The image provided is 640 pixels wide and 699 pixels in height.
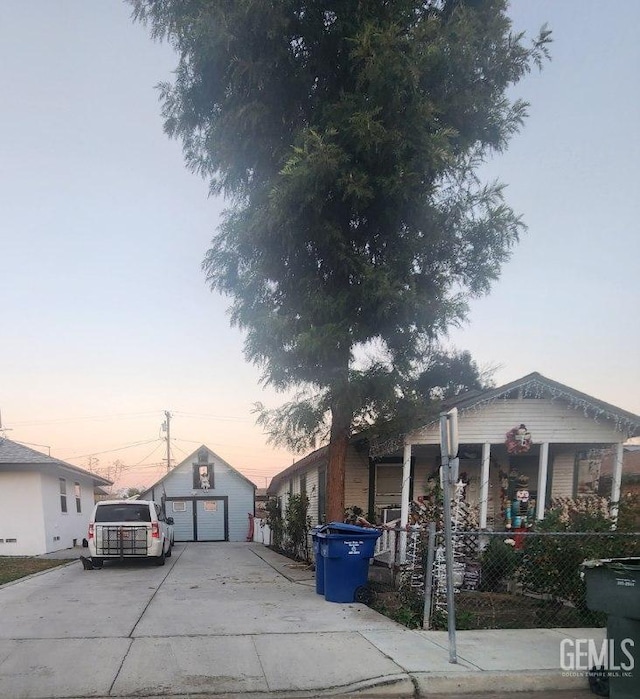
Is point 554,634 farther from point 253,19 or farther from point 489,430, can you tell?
point 253,19

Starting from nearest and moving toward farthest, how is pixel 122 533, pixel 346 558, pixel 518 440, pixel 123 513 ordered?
pixel 346 558 → pixel 518 440 → pixel 122 533 → pixel 123 513

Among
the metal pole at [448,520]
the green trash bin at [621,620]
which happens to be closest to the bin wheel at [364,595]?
the metal pole at [448,520]

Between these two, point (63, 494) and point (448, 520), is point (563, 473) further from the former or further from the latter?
point (63, 494)

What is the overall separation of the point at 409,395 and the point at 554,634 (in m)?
4.57

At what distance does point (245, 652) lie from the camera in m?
5.67

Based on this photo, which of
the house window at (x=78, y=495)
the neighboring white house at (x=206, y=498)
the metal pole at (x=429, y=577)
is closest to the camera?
the metal pole at (x=429, y=577)

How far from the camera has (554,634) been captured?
6.46 m

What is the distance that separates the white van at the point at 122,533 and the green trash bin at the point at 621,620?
11.2 m

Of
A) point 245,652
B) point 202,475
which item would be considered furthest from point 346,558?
point 202,475

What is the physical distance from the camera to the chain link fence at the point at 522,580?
697 cm

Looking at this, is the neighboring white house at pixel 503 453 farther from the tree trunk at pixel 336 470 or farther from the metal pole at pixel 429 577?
the metal pole at pixel 429 577

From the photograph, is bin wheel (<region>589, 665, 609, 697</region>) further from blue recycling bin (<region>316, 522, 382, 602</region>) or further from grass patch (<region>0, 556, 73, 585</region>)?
grass patch (<region>0, 556, 73, 585</region>)

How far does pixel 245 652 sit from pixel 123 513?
369 inches

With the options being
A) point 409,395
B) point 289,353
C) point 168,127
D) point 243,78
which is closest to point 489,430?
point 409,395
